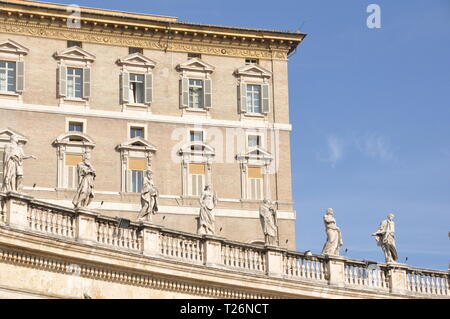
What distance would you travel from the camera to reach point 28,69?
78938 mm

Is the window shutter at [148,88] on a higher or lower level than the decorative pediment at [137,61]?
lower

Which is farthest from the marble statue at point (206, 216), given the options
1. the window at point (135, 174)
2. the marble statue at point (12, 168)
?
the window at point (135, 174)

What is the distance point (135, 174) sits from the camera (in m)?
79.4

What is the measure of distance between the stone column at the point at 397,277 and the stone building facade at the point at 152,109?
3232 cm

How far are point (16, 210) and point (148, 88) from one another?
43.3m

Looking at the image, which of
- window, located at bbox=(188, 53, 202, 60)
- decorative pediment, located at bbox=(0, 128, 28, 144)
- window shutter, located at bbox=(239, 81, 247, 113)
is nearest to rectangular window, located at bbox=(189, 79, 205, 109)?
window, located at bbox=(188, 53, 202, 60)

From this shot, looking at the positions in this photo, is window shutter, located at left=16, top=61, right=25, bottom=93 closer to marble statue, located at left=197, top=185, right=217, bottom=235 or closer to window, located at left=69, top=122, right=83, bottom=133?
window, located at left=69, top=122, right=83, bottom=133

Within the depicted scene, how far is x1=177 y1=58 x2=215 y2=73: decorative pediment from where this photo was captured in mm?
82375

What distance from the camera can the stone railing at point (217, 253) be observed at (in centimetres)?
3916

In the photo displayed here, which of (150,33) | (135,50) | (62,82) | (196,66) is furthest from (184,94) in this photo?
(62,82)

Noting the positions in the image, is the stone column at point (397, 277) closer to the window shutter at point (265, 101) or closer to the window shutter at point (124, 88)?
the window shutter at point (124, 88)

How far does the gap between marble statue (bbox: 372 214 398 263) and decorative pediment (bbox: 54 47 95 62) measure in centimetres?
3605

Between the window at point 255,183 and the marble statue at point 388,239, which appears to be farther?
the window at point 255,183
